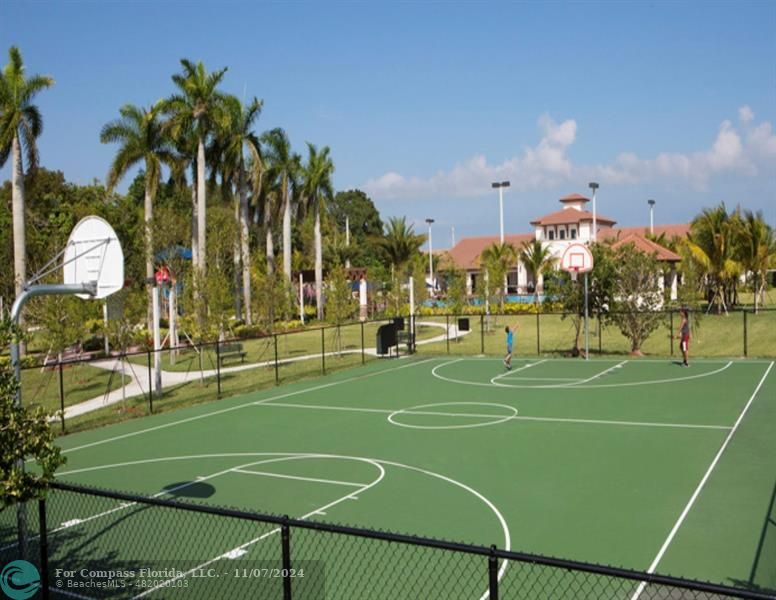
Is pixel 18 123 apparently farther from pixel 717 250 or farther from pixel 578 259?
pixel 717 250

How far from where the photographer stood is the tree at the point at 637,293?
2961cm

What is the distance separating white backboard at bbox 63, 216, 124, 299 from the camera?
10883mm

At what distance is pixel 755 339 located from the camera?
116 ft

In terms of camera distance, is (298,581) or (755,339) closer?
(298,581)

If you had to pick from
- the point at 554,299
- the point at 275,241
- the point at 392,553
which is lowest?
the point at 392,553

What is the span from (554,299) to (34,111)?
24269 millimetres

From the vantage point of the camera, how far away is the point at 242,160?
46500mm

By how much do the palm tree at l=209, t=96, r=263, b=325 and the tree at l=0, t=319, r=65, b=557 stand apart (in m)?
36.4

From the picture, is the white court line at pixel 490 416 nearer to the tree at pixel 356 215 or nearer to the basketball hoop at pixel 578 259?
the basketball hoop at pixel 578 259

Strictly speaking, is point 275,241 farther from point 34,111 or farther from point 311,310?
point 34,111

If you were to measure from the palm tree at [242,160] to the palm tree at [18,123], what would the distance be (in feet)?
36.5

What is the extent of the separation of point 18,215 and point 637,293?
83.8 ft

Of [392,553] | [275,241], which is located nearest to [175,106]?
[392,553]

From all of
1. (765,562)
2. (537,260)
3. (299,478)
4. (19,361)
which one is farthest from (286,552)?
(537,260)
